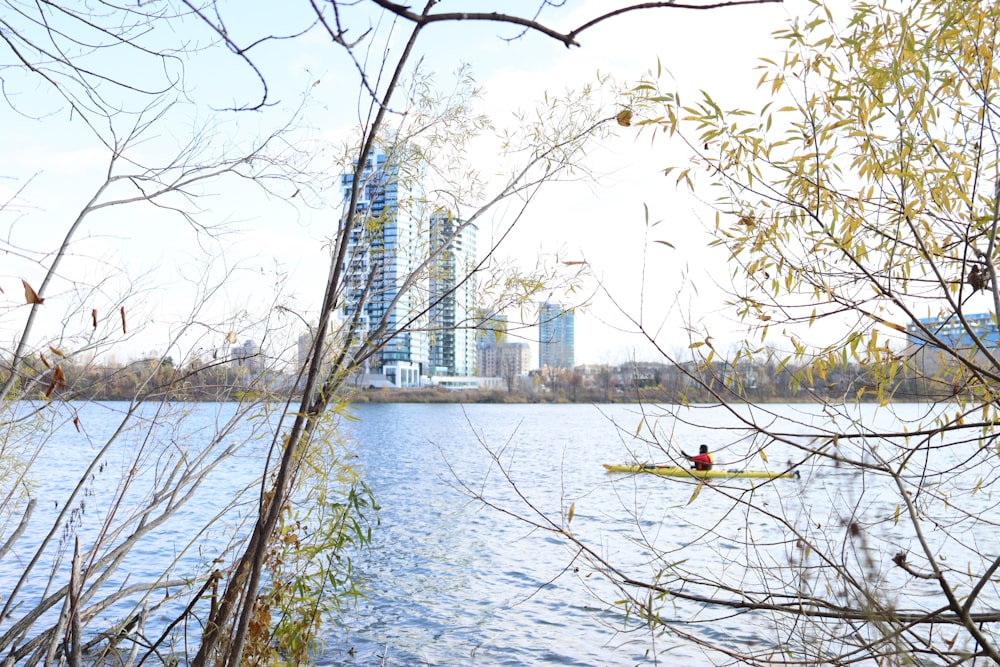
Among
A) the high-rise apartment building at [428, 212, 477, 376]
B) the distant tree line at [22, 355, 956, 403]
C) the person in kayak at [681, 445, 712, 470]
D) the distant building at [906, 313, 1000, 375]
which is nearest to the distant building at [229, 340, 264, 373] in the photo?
the distant tree line at [22, 355, 956, 403]

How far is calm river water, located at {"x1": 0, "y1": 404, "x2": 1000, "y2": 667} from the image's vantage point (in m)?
4.11

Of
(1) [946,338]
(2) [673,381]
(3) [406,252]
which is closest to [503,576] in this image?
(3) [406,252]

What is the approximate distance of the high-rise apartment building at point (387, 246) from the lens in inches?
102

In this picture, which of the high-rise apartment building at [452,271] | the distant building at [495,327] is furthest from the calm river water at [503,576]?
the high-rise apartment building at [452,271]

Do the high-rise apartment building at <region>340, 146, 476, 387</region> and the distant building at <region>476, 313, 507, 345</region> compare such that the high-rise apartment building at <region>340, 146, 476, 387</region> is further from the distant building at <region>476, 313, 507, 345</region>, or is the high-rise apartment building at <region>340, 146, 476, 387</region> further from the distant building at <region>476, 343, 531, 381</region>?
the distant building at <region>476, 343, 531, 381</region>

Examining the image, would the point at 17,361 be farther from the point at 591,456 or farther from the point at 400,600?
the point at 591,456

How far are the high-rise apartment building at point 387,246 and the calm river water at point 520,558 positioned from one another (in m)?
0.42

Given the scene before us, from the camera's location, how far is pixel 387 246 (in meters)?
3.20

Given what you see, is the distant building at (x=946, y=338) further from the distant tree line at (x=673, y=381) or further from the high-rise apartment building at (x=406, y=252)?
the high-rise apartment building at (x=406, y=252)

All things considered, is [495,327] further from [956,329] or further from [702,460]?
[956,329]

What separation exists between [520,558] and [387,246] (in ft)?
27.5

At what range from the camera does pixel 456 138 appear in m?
3.59

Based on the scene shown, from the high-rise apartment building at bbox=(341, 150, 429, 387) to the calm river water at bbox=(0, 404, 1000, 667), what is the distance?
0.42 meters

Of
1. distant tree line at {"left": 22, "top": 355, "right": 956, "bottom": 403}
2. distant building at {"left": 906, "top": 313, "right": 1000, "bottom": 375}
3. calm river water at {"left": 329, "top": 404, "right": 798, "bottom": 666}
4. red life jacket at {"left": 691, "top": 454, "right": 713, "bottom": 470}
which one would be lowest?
calm river water at {"left": 329, "top": 404, "right": 798, "bottom": 666}
